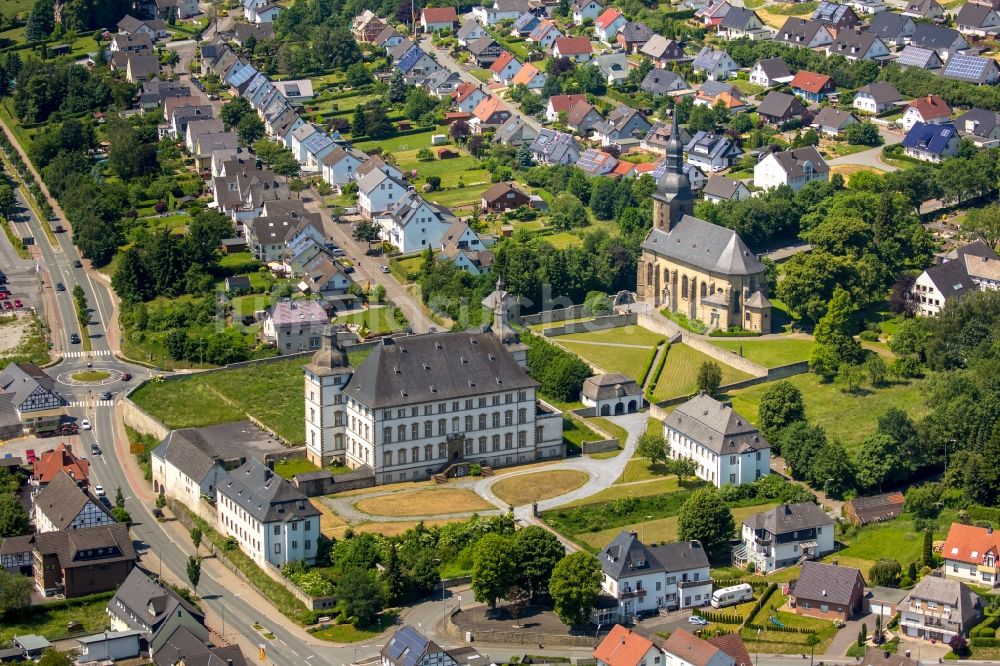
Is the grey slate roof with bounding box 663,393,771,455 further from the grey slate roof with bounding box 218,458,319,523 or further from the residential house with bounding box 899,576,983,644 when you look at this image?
the grey slate roof with bounding box 218,458,319,523

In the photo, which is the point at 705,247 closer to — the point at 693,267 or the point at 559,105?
the point at 693,267

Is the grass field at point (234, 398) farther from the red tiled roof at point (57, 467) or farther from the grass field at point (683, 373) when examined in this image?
the grass field at point (683, 373)

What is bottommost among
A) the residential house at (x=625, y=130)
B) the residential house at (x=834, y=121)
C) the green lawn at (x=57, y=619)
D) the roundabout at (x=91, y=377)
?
the green lawn at (x=57, y=619)

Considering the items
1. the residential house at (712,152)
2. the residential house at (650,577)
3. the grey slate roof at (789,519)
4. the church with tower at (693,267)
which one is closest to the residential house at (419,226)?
the church with tower at (693,267)

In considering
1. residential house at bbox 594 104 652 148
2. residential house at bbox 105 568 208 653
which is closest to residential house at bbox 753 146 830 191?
residential house at bbox 594 104 652 148

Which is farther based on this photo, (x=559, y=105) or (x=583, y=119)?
(x=559, y=105)

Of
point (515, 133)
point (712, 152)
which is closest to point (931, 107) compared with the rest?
point (712, 152)

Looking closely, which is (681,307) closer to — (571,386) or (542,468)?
(571,386)
